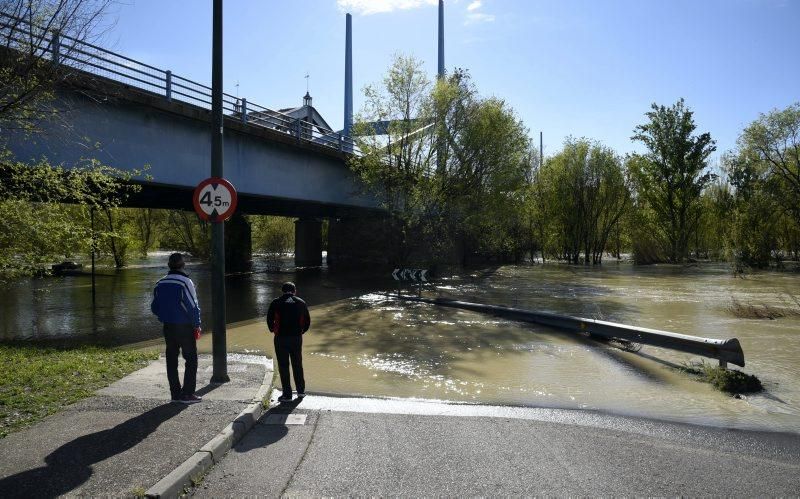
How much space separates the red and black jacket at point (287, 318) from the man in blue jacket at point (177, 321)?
37.3 inches

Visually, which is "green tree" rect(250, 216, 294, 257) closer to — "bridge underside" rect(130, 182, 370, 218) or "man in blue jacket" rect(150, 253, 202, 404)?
"bridge underside" rect(130, 182, 370, 218)

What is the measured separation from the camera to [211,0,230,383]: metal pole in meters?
7.72

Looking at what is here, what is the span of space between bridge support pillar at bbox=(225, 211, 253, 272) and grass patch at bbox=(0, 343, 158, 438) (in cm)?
2827

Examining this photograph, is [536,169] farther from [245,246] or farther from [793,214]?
[245,246]

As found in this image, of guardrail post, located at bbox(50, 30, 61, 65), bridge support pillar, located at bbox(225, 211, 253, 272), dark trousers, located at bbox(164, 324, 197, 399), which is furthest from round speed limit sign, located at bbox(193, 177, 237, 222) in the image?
bridge support pillar, located at bbox(225, 211, 253, 272)

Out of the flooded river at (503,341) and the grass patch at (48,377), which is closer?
the grass patch at (48,377)

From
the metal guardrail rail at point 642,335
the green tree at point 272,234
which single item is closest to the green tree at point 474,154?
the metal guardrail rail at point 642,335

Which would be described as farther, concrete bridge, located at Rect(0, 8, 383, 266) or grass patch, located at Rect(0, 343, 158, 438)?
concrete bridge, located at Rect(0, 8, 383, 266)

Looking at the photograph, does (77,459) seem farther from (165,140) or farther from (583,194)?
(583,194)

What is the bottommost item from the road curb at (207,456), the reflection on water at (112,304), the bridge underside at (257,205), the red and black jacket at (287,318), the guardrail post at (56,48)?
the reflection on water at (112,304)

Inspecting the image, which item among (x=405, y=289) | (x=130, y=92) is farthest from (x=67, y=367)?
(x=405, y=289)

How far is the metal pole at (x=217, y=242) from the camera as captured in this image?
25.3 feet

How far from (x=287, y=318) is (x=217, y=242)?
5.48 ft

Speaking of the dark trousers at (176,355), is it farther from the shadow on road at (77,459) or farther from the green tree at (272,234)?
the green tree at (272,234)
